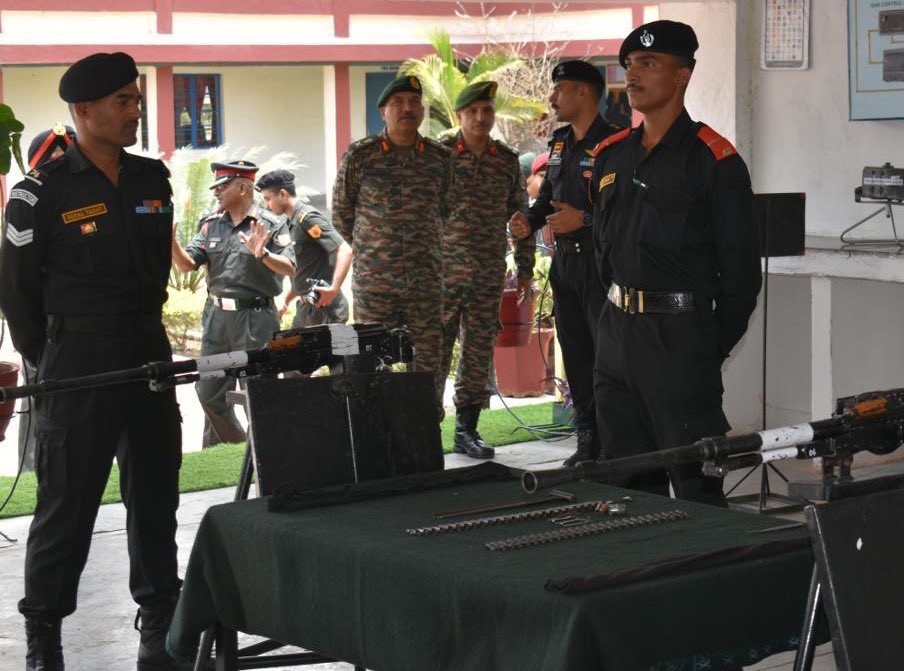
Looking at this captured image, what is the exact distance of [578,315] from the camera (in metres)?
7.16

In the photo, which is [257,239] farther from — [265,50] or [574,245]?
[265,50]

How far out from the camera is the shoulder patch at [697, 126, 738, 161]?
14.8 feet

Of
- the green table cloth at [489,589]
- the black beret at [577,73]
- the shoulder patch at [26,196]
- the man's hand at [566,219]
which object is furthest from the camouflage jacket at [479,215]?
the green table cloth at [489,589]

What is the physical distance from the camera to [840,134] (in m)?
7.61

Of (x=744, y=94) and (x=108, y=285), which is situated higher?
(x=744, y=94)

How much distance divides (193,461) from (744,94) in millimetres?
3488

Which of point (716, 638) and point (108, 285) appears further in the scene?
point (108, 285)

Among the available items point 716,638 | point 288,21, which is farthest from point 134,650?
point 288,21

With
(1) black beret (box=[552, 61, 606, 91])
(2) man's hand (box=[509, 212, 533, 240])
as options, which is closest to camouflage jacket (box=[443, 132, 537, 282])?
(2) man's hand (box=[509, 212, 533, 240])

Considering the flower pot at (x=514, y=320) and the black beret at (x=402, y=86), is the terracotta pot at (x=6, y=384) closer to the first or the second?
the black beret at (x=402, y=86)

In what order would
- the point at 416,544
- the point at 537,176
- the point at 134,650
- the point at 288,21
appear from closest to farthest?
the point at 416,544, the point at 134,650, the point at 537,176, the point at 288,21

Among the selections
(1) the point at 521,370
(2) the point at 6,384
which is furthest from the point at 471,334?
(1) the point at 521,370

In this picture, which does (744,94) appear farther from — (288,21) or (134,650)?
(288,21)

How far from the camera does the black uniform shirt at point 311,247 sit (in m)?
8.97
